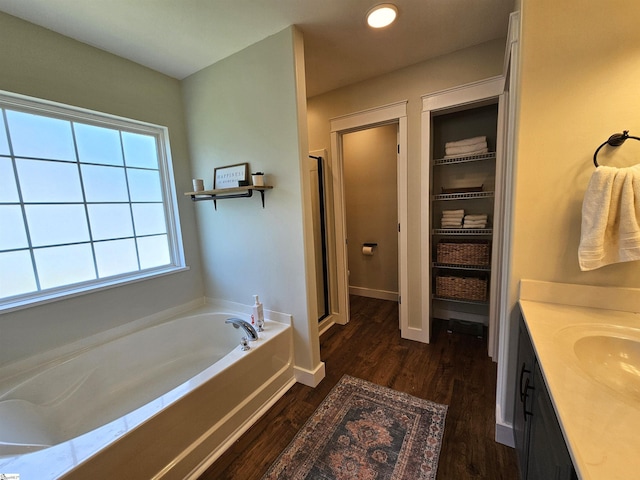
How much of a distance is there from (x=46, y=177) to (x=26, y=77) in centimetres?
59

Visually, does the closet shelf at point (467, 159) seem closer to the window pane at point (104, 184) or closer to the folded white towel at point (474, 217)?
the folded white towel at point (474, 217)

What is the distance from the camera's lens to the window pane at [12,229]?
62.2 inches

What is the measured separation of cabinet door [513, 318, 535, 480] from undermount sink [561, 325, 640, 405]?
0.16 metres

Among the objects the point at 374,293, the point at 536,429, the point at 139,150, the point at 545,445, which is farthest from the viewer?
the point at 374,293

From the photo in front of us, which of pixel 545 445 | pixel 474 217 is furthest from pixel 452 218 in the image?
pixel 545 445

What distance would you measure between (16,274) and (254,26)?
218cm

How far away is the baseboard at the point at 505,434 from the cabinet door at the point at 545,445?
0.47 m

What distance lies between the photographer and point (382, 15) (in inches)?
63.1

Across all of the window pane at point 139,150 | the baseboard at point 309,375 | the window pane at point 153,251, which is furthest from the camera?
the window pane at point 153,251

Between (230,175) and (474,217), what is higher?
(230,175)

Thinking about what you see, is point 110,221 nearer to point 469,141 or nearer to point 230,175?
point 230,175

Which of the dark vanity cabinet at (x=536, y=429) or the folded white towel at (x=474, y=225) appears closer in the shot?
the dark vanity cabinet at (x=536, y=429)

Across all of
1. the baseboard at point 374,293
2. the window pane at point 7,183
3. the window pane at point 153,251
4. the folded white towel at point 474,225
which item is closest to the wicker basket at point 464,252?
the folded white towel at point 474,225

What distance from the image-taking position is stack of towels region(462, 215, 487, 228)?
2414mm
